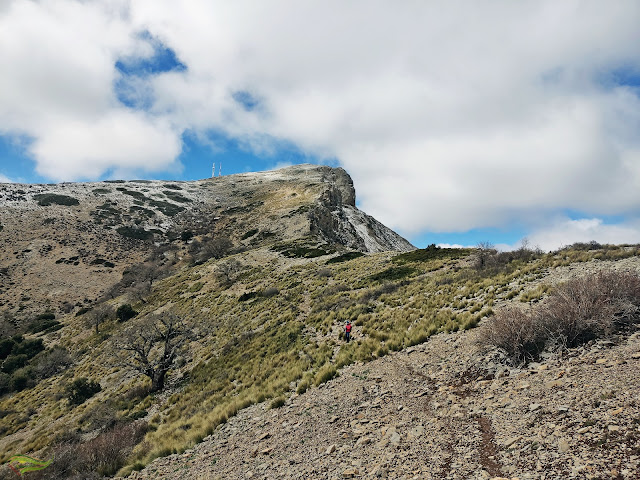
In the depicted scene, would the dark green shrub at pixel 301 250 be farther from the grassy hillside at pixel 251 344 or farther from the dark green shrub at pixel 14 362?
the dark green shrub at pixel 14 362

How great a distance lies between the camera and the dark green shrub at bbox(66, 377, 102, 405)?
821 inches

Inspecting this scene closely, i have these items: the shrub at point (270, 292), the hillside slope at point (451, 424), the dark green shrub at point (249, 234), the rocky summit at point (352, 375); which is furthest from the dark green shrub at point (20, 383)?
the dark green shrub at point (249, 234)

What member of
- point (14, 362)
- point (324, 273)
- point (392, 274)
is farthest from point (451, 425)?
point (14, 362)

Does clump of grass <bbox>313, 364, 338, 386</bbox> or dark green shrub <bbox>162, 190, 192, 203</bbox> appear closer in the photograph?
clump of grass <bbox>313, 364, 338, 386</bbox>

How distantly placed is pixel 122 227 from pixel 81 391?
6682cm

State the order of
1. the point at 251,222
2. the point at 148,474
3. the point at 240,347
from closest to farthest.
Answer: the point at 148,474
the point at 240,347
the point at 251,222

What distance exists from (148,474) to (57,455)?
454cm

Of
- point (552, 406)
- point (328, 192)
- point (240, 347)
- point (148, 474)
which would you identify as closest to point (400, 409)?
point (552, 406)

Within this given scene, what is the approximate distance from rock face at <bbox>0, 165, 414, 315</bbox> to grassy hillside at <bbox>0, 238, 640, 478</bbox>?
2364cm

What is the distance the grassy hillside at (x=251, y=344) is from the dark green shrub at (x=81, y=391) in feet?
0.62

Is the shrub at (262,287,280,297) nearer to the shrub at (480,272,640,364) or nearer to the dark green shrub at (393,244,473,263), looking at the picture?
the dark green shrub at (393,244,473,263)

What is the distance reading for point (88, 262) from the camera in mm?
63094

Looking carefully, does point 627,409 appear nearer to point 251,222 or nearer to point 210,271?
point 210,271

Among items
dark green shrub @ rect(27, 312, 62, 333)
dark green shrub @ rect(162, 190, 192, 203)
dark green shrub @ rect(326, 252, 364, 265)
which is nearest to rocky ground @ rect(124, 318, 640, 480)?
dark green shrub @ rect(326, 252, 364, 265)
